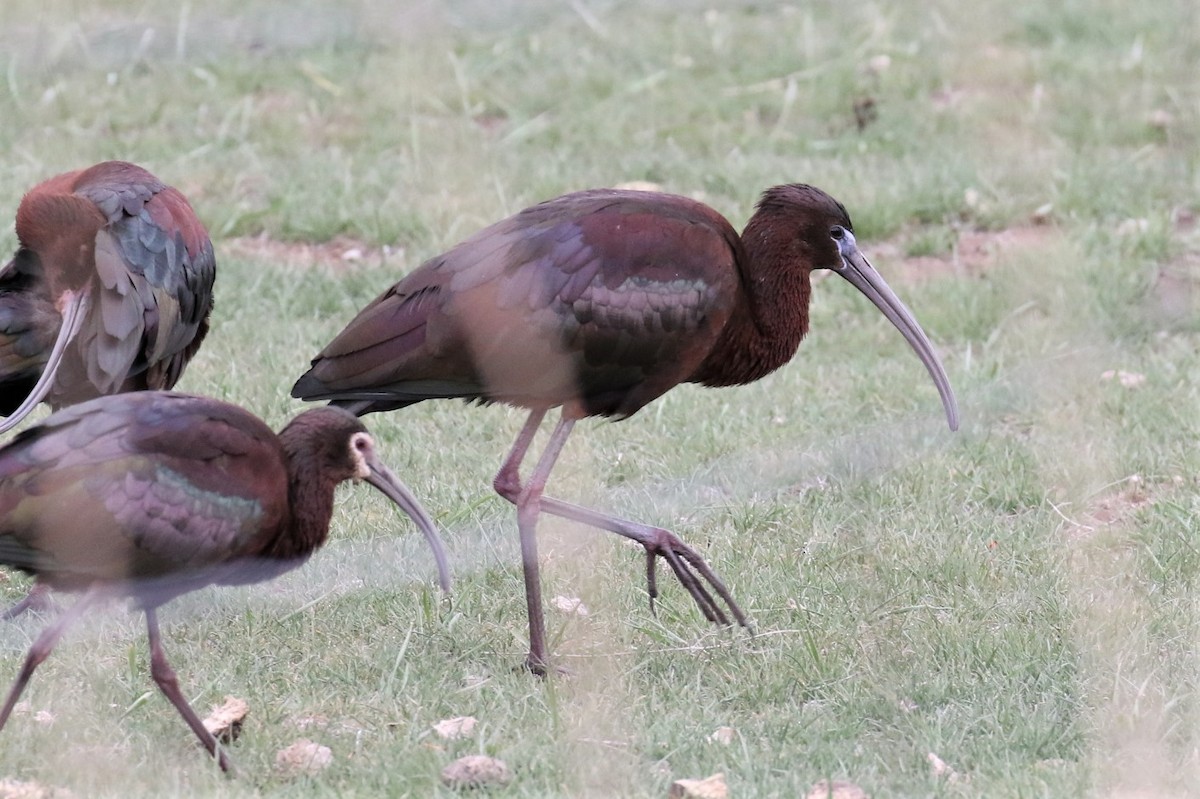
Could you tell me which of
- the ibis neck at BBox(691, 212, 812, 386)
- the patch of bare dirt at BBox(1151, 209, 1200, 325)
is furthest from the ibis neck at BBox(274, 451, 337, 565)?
the patch of bare dirt at BBox(1151, 209, 1200, 325)

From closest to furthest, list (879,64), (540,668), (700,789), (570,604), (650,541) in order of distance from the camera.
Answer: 1. (700,789)
2. (540,668)
3. (650,541)
4. (570,604)
5. (879,64)

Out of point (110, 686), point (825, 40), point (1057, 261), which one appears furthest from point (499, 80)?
point (110, 686)

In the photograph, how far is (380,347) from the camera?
14.7ft

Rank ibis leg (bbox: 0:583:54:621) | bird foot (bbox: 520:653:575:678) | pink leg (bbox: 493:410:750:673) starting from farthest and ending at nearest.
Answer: ibis leg (bbox: 0:583:54:621) < pink leg (bbox: 493:410:750:673) < bird foot (bbox: 520:653:575:678)

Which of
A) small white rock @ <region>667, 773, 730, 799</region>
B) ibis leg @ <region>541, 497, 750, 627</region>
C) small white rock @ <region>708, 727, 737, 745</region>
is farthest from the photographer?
ibis leg @ <region>541, 497, 750, 627</region>

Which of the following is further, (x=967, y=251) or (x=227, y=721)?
(x=967, y=251)

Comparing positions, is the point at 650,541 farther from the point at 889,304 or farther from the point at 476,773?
the point at 476,773

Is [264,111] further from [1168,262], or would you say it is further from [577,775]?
[577,775]

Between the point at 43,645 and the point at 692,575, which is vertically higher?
the point at 43,645

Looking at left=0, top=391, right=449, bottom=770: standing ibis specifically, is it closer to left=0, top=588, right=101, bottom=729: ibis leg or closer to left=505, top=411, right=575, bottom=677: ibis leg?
left=0, top=588, right=101, bottom=729: ibis leg

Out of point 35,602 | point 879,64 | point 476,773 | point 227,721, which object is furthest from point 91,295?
point 879,64

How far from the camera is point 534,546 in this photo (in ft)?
14.7

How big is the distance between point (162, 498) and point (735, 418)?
2.70m

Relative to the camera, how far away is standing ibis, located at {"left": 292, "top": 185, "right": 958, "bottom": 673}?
442cm
